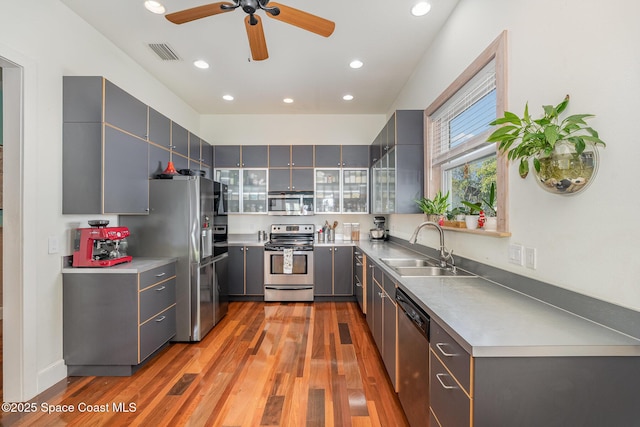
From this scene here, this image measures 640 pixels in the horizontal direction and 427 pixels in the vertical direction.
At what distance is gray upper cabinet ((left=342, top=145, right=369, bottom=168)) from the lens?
455 cm

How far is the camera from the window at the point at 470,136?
1731 millimetres

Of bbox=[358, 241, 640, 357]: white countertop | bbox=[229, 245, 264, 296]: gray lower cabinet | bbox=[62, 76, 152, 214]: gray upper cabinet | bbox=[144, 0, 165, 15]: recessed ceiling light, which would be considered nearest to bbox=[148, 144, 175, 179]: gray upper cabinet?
bbox=[62, 76, 152, 214]: gray upper cabinet

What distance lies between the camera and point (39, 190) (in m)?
2.08

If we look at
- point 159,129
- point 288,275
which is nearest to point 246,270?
point 288,275

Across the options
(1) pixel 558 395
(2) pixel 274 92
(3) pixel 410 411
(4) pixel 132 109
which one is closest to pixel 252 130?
(2) pixel 274 92

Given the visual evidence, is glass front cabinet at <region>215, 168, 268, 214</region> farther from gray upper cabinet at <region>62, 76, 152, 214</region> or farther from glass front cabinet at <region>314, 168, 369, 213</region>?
gray upper cabinet at <region>62, 76, 152, 214</region>

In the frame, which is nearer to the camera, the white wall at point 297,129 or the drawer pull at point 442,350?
the drawer pull at point 442,350

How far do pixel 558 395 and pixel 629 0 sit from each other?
145 cm

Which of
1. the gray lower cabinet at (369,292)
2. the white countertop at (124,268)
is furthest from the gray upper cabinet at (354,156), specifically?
the white countertop at (124,268)

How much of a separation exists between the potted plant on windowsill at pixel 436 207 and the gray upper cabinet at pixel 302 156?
2.30m

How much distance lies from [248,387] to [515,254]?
210cm

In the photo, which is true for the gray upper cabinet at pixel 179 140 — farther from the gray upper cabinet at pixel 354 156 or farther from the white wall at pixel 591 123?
the white wall at pixel 591 123

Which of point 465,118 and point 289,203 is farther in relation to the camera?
point 289,203

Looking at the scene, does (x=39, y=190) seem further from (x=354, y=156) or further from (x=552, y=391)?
(x=354, y=156)
